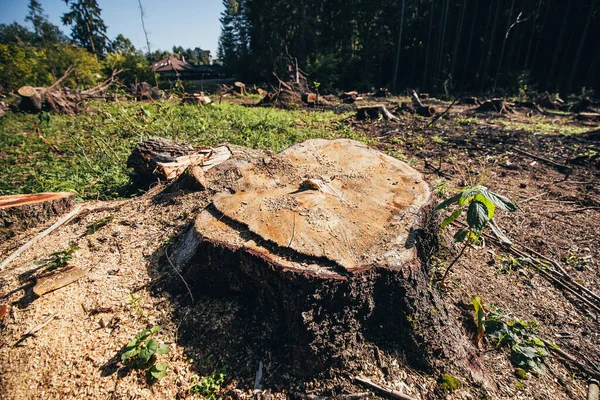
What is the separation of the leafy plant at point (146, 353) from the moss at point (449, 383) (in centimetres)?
135

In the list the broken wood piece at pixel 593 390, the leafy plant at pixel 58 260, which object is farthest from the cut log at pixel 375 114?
the leafy plant at pixel 58 260

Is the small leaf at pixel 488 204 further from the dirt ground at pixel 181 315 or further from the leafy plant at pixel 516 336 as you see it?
the dirt ground at pixel 181 315

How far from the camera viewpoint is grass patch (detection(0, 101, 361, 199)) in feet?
11.8

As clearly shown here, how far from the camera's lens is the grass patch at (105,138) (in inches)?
142

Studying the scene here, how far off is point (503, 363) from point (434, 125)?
6.50 m

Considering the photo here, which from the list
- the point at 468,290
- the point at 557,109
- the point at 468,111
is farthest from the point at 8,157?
the point at 557,109

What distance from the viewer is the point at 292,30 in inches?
832

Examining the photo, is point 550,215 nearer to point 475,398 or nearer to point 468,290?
point 468,290

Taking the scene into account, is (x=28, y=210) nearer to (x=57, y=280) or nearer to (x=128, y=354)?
(x=57, y=280)

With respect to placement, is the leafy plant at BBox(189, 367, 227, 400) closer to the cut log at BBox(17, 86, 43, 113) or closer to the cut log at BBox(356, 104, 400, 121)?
the cut log at BBox(356, 104, 400, 121)

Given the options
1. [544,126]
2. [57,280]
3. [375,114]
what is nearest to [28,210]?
[57,280]

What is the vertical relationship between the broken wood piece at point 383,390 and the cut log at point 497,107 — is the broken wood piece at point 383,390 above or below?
below

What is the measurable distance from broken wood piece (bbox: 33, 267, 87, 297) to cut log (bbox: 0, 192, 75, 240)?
41.9 inches

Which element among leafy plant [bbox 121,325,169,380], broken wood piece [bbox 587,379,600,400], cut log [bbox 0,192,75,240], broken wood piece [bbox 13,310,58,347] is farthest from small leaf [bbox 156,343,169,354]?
broken wood piece [bbox 587,379,600,400]
